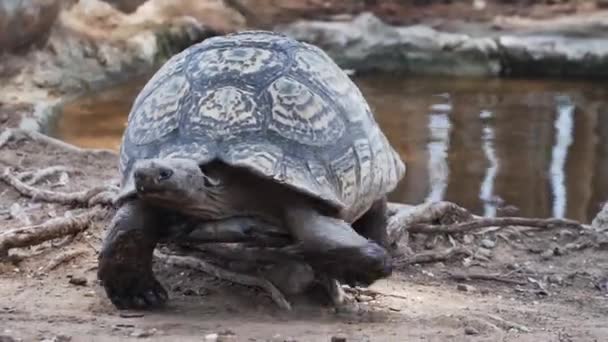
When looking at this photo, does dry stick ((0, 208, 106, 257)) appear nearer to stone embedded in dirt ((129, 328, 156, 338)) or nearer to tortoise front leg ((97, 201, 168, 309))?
tortoise front leg ((97, 201, 168, 309))

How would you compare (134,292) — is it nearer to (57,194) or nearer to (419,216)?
(57,194)

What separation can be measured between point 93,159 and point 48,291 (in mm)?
2757

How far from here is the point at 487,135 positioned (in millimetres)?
Answer: 9086

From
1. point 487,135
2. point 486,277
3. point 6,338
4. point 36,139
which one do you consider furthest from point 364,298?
point 487,135

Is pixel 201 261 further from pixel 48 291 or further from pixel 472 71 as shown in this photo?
pixel 472 71

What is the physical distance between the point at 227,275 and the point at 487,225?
1882 mm

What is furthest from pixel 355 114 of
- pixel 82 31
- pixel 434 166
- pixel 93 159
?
pixel 82 31

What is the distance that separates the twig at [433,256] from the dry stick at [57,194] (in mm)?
1311

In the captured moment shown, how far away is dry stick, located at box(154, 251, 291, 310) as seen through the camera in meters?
3.55

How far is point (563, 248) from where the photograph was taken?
510cm

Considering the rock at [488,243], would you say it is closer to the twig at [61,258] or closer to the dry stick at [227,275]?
the dry stick at [227,275]

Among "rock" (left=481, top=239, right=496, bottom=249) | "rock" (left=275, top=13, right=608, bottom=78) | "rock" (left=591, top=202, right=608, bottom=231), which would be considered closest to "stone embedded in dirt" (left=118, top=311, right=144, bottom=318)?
"rock" (left=481, top=239, right=496, bottom=249)

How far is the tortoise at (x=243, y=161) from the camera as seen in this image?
320 cm

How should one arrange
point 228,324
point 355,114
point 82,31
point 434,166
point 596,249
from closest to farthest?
point 228,324 → point 355,114 → point 596,249 → point 434,166 → point 82,31
